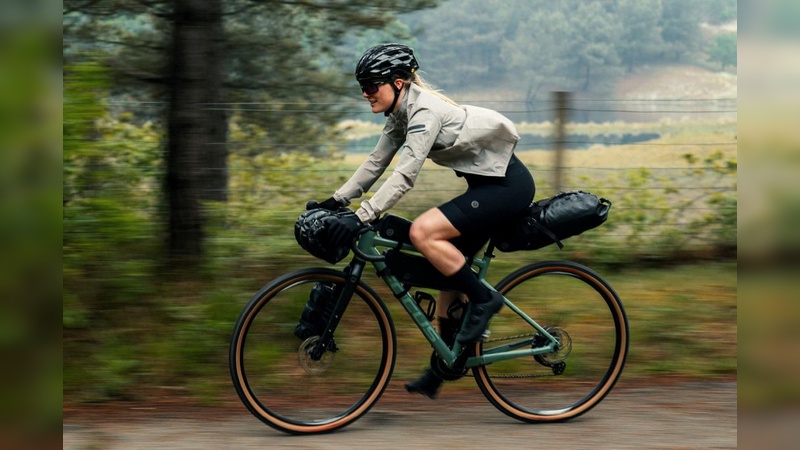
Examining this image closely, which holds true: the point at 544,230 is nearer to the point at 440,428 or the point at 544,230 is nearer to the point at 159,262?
the point at 440,428

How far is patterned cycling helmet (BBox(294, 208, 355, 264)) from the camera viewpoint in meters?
4.82

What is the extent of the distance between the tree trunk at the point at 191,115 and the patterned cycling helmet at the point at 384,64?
8.04 ft

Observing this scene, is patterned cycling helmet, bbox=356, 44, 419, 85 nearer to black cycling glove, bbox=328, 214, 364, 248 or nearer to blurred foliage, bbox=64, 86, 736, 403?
black cycling glove, bbox=328, 214, 364, 248

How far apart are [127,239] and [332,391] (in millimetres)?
1861

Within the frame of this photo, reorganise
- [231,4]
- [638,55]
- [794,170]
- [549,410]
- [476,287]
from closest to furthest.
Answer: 1. [794,170]
2. [476,287]
3. [549,410]
4. [231,4]
5. [638,55]

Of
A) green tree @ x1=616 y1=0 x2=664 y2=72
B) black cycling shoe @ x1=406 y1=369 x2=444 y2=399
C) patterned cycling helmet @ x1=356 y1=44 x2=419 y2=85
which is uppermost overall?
patterned cycling helmet @ x1=356 y1=44 x2=419 y2=85

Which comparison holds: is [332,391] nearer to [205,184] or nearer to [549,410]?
[549,410]

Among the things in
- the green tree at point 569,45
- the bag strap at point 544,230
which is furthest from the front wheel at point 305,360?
the green tree at point 569,45

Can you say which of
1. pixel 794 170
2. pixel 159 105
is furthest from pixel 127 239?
pixel 794 170

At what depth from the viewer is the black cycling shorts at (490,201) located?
4.98m

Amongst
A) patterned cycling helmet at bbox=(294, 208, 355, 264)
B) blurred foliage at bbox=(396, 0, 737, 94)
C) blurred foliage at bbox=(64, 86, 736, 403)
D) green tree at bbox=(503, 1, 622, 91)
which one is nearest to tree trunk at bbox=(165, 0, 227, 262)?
blurred foliage at bbox=(64, 86, 736, 403)

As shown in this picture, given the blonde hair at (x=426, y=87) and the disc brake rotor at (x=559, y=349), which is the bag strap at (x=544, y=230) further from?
the blonde hair at (x=426, y=87)

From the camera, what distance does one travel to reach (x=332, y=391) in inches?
213

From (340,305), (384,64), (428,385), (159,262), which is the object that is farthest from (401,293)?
(159,262)
